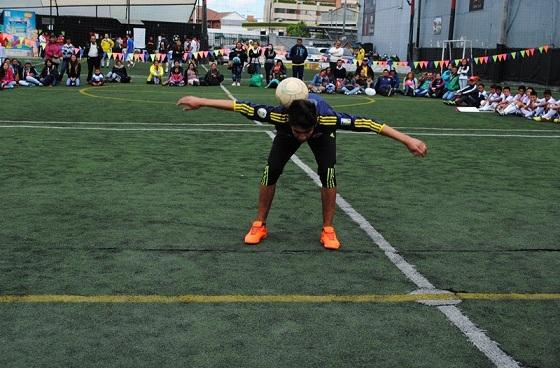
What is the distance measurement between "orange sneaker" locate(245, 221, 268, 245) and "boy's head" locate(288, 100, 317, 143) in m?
1.12

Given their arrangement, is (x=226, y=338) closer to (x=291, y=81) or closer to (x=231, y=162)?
(x=291, y=81)

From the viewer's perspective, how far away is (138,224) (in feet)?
22.5

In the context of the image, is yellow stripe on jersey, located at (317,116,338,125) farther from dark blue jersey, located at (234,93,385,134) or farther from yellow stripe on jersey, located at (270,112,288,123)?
yellow stripe on jersey, located at (270,112,288,123)

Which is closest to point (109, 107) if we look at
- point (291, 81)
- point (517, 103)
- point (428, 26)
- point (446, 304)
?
point (517, 103)

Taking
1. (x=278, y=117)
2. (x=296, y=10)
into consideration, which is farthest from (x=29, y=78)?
(x=296, y=10)

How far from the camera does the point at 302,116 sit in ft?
18.0

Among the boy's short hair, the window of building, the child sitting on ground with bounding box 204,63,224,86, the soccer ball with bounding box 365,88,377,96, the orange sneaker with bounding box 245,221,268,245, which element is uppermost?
the window of building

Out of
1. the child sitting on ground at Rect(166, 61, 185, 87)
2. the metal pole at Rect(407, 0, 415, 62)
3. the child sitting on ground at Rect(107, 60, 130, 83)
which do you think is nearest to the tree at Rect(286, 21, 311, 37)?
the metal pole at Rect(407, 0, 415, 62)

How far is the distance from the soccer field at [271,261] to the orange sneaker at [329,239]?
0.09 meters

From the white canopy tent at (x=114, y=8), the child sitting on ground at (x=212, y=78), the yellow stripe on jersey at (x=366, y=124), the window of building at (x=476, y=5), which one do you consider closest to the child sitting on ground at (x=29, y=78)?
the child sitting on ground at (x=212, y=78)

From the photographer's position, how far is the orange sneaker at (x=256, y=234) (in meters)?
6.28

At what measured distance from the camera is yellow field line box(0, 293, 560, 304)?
4.79 metres

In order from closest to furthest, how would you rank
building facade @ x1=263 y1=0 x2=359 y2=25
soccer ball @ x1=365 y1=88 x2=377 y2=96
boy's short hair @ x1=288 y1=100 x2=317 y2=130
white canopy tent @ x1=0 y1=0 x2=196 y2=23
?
1. boy's short hair @ x1=288 y1=100 x2=317 y2=130
2. soccer ball @ x1=365 y1=88 x2=377 y2=96
3. white canopy tent @ x1=0 y1=0 x2=196 y2=23
4. building facade @ x1=263 y1=0 x2=359 y2=25

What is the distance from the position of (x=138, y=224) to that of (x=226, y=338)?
9.43 ft
